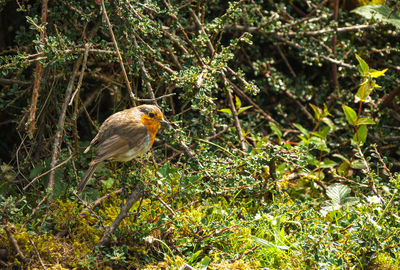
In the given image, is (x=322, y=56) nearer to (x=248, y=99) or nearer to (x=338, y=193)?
(x=248, y=99)

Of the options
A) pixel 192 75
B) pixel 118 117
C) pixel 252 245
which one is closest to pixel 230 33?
pixel 192 75

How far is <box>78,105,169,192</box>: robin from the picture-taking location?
2973 mm

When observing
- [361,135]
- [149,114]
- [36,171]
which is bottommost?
[36,171]

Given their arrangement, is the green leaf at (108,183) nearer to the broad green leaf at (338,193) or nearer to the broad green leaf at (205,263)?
the broad green leaf at (205,263)

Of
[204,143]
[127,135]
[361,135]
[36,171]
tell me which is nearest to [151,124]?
[127,135]

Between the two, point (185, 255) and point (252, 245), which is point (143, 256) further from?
point (252, 245)

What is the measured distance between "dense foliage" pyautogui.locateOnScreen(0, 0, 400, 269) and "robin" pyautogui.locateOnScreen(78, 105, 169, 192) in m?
0.12

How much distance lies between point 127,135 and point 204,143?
0.82m

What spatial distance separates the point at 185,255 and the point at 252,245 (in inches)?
16.6

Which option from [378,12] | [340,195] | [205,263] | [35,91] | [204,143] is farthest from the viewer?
[378,12]

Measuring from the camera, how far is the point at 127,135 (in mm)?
2998

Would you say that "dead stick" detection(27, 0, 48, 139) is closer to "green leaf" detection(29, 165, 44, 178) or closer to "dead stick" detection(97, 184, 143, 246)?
"green leaf" detection(29, 165, 44, 178)

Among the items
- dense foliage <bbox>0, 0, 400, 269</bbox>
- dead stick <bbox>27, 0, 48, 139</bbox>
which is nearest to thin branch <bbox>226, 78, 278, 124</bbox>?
dense foliage <bbox>0, 0, 400, 269</bbox>

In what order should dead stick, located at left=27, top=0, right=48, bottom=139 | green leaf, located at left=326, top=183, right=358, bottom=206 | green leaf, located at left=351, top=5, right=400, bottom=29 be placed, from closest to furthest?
dead stick, located at left=27, top=0, right=48, bottom=139, green leaf, located at left=326, top=183, right=358, bottom=206, green leaf, located at left=351, top=5, right=400, bottom=29
